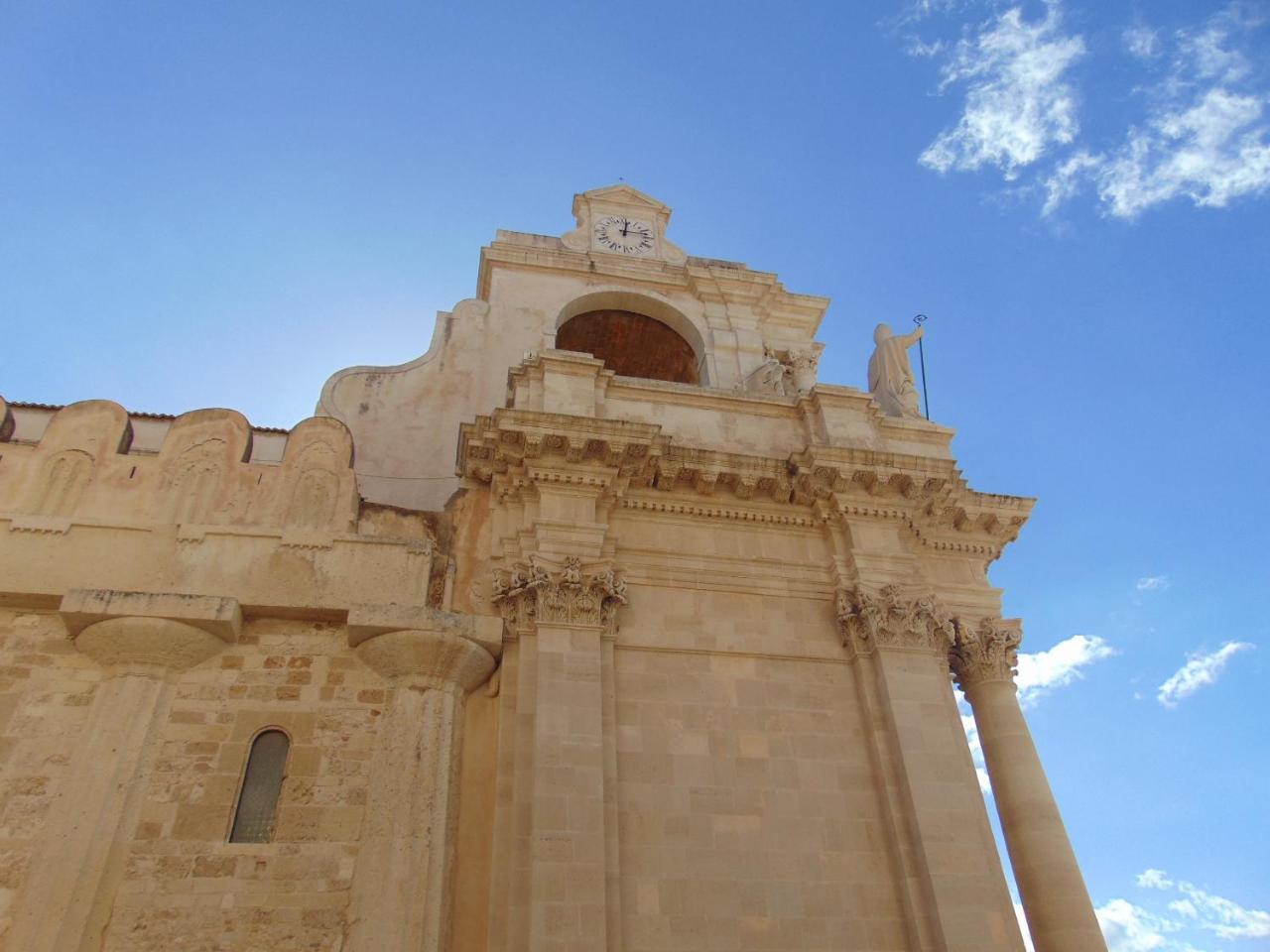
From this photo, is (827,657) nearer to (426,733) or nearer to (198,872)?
(426,733)

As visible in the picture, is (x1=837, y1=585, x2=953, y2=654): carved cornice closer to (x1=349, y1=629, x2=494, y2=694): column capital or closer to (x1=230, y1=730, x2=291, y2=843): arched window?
(x1=349, y1=629, x2=494, y2=694): column capital

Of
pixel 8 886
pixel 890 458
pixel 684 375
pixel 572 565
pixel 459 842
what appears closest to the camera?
pixel 8 886

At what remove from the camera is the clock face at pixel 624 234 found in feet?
62.5

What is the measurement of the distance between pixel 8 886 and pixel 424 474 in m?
7.00

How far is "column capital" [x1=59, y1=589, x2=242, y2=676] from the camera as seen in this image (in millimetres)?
10086

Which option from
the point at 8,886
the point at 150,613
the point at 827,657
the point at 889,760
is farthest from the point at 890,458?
the point at 8,886

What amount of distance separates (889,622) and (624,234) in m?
10.3

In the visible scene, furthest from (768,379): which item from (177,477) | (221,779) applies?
(221,779)

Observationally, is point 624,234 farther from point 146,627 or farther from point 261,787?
point 261,787

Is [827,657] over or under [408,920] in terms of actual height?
over

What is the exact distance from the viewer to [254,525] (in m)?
11.3

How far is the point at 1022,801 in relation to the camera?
11945mm

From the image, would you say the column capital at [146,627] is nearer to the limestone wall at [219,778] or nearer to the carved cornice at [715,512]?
the limestone wall at [219,778]

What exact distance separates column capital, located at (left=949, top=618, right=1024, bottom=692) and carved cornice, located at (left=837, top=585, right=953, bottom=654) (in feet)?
2.16
